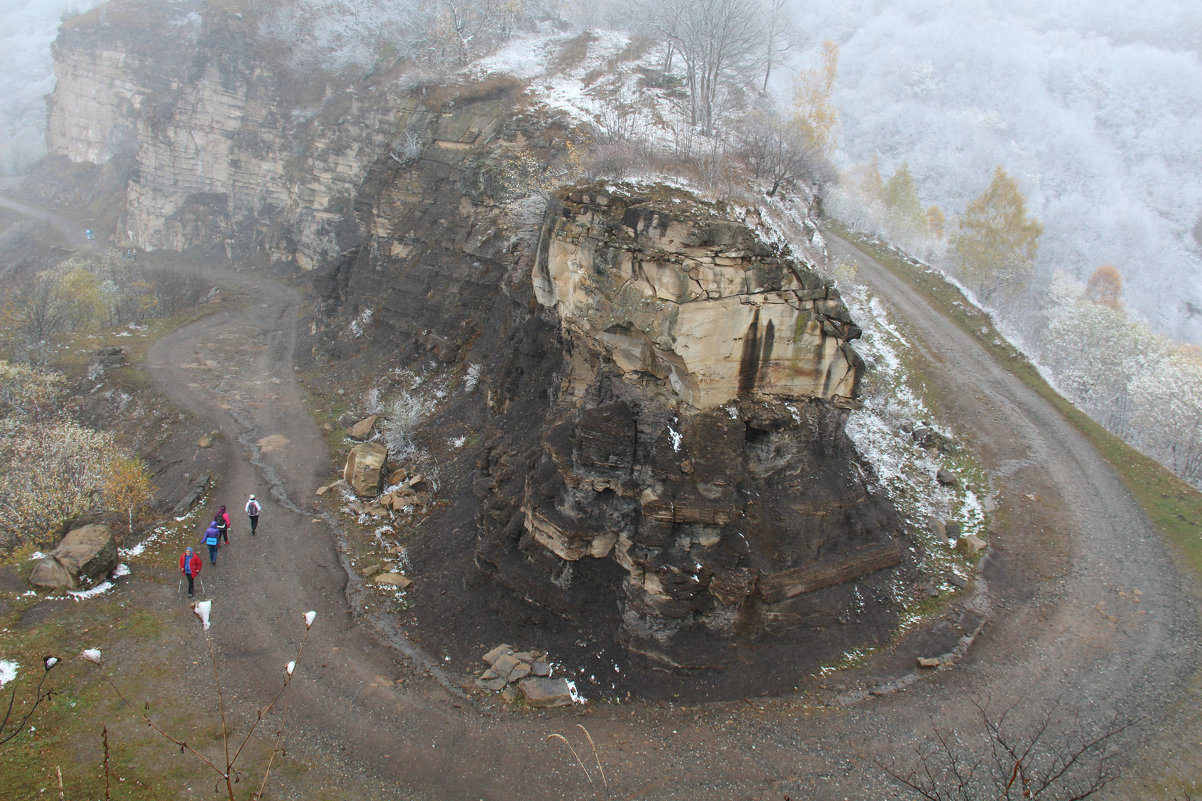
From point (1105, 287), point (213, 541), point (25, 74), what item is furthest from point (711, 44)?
point (25, 74)

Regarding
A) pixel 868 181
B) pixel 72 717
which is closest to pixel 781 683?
pixel 72 717

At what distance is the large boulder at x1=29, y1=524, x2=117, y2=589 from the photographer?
13.5 m

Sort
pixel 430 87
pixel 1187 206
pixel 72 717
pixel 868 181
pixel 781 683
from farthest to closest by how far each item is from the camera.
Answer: pixel 1187 206 → pixel 868 181 → pixel 430 87 → pixel 781 683 → pixel 72 717

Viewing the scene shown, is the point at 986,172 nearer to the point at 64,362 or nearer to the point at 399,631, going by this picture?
the point at 399,631

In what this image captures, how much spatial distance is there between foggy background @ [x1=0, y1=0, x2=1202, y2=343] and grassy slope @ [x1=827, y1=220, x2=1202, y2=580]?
28805mm

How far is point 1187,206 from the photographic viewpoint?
5247 cm

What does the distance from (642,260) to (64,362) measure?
29630mm

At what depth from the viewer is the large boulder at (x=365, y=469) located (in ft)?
62.7

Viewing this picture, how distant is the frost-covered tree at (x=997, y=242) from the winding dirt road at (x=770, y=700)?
17260mm

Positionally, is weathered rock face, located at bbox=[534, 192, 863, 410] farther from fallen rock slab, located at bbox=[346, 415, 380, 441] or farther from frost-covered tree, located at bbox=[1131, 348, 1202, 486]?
frost-covered tree, located at bbox=[1131, 348, 1202, 486]

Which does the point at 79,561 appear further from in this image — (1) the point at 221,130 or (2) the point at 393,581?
(1) the point at 221,130

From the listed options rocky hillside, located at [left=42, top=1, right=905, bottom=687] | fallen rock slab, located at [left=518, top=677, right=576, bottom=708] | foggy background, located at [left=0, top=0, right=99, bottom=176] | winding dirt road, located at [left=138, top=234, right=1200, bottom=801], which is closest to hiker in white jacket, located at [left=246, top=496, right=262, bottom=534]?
winding dirt road, located at [left=138, top=234, right=1200, bottom=801]

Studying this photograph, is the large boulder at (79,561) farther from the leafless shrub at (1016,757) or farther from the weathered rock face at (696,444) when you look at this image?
the leafless shrub at (1016,757)

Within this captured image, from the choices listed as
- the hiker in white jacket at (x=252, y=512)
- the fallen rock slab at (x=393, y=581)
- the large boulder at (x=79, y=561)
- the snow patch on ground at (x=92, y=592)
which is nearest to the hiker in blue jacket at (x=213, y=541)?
the hiker in white jacket at (x=252, y=512)
